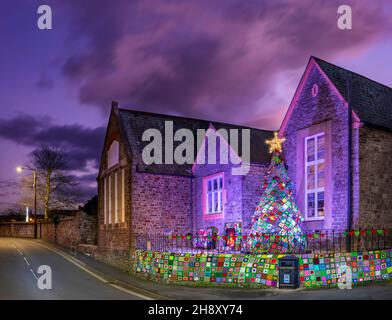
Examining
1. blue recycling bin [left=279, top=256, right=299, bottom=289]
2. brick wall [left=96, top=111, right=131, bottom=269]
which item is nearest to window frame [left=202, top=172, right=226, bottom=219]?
brick wall [left=96, top=111, right=131, bottom=269]

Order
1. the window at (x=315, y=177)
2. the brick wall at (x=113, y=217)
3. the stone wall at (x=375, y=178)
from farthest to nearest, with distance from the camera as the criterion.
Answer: the brick wall at (x=113, y=217) → the window at (x=315, y=177) → the stone wall at (x=375, y=178)

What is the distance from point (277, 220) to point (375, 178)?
389cm

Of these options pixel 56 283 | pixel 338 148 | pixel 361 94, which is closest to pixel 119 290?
pixel 56 283

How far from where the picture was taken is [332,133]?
55.9 feet

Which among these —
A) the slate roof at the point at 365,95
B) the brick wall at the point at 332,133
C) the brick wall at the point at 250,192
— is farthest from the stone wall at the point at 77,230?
the slate roof at the point at 365,95

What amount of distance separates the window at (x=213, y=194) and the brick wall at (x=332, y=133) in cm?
458

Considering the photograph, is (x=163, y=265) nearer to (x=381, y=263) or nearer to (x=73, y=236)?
(x=381, y=263)

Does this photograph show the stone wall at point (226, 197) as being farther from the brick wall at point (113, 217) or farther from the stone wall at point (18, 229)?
the stone wall at point (18, 229)

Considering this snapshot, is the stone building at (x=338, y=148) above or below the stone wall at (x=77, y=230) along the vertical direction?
above

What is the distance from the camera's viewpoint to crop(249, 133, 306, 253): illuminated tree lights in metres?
15.4

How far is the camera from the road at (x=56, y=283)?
45.7ft

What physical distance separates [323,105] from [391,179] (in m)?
3.70

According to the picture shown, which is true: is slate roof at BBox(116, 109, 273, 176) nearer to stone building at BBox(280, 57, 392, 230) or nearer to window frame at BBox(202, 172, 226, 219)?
window frame at BBox(202, 172, 226, 219)
